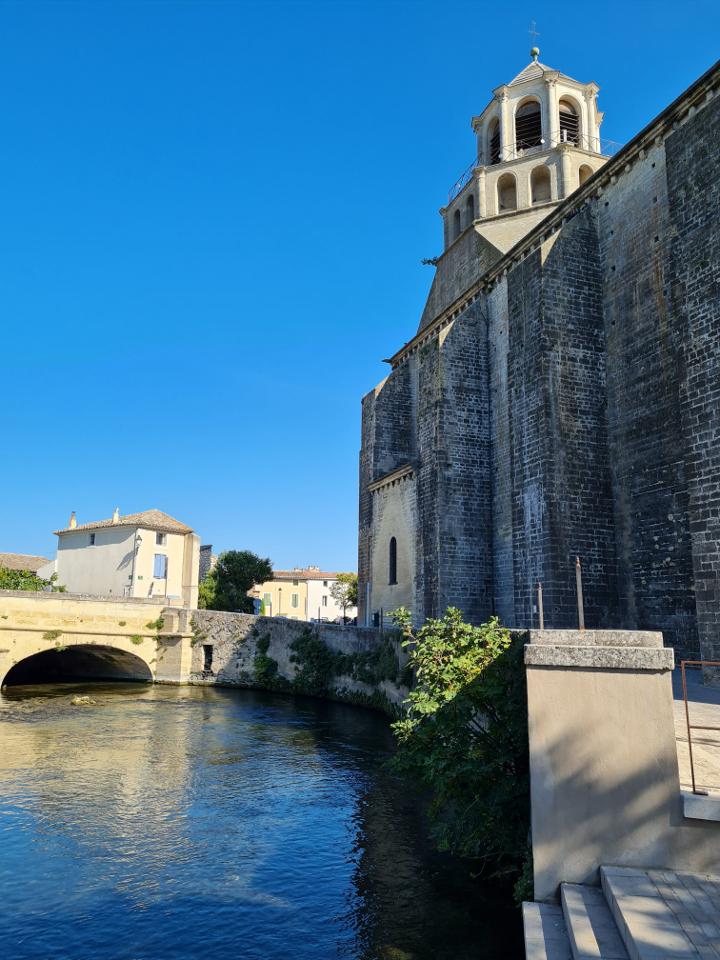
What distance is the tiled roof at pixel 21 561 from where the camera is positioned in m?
51.7

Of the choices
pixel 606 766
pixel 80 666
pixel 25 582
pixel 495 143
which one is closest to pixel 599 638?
pixel 606 766

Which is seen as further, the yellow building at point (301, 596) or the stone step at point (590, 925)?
the yellow building at point (301, 596)

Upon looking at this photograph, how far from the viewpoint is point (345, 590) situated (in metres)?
59.6

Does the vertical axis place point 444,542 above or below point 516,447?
below

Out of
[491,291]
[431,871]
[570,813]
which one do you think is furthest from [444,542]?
[570,813]

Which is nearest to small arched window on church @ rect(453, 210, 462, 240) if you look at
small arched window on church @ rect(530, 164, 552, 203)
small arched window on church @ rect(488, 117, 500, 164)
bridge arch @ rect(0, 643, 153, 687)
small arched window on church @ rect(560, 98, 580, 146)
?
small arched window on church @ rect(488, 117, 500, 164)

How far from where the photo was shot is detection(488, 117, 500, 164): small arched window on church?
26.4m

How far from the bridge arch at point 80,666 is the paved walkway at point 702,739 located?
24.7 meters

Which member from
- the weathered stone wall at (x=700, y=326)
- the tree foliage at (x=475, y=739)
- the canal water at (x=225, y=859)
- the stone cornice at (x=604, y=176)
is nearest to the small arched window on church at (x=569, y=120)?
the stone cornice at (x=604, y=176)

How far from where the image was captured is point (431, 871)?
835cm

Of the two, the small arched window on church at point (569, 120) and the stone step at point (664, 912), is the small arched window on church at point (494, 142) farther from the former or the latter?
the stone step at point (664, 912)

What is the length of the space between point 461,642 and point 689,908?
A: 3.69 m

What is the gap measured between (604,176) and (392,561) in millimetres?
13461

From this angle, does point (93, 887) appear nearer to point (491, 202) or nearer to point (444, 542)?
point (444, 542)
